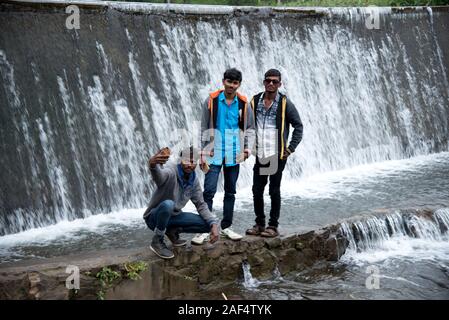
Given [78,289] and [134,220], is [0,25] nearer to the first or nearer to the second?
[134,220]

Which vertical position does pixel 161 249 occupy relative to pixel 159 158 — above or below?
below

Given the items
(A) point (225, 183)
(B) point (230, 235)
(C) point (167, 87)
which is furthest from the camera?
(C) point (167, 87)

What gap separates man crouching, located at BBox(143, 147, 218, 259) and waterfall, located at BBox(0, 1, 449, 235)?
2.37 m

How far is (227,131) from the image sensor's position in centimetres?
492

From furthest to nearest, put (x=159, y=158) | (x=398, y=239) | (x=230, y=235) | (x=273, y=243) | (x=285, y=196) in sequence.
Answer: (x=285, y=196), (x=398, y=239), (x=273, y=243), (x=230, y=235), (x=159, y=158)

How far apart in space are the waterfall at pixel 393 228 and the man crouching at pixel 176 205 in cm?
201

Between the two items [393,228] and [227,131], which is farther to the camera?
[393,228]

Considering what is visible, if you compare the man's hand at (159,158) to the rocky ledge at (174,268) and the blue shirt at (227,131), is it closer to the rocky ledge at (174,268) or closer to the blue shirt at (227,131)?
the blue shirt at (227,131)

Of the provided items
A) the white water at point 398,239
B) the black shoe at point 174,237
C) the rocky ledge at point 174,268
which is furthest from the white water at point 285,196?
the black shoe at point 174,237

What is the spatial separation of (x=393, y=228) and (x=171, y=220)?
3046 mm

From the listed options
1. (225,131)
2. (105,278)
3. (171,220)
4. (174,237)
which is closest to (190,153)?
(225,131)

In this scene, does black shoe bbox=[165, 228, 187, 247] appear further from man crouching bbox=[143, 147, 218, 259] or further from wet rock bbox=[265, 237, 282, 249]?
wet rock bbox=[265, 237, 282, 249]

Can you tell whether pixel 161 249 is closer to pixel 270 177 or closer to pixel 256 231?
pixel 256 231
